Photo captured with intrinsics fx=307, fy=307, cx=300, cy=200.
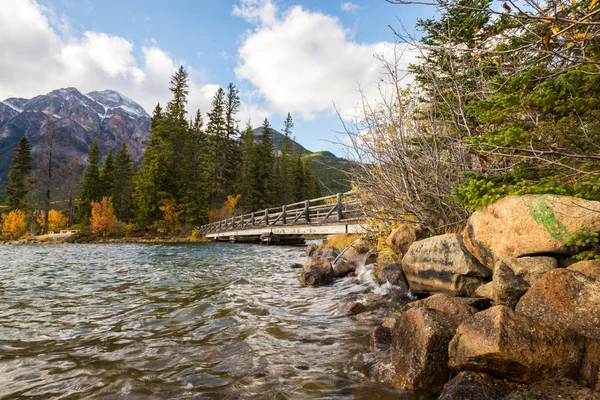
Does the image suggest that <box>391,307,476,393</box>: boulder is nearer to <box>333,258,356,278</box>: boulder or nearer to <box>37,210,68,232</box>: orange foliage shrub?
<box>333,258,356,278</box>: boulder

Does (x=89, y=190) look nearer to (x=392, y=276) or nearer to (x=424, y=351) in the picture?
(x=392, y=276)

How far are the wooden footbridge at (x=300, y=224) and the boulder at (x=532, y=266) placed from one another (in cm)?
506

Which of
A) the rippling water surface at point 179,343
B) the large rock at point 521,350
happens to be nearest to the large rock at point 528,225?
the large rock at point 521,350

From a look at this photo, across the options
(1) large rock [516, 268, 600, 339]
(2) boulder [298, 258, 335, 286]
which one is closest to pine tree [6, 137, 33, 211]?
(2) boulder [298, 258, 335, 286]

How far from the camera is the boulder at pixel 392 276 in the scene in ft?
19.3

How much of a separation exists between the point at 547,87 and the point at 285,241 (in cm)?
1978

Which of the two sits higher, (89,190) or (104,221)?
(89,190)

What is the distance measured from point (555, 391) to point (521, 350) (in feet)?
0.87

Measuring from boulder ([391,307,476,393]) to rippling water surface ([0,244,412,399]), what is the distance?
23 centimetres

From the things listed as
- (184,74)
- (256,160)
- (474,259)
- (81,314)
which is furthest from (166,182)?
(474,259)

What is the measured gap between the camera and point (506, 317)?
2.31 meters

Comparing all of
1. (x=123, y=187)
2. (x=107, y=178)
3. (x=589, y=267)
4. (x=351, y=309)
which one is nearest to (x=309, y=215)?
(x=351, y=309)

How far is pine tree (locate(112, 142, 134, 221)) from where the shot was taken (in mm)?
42531

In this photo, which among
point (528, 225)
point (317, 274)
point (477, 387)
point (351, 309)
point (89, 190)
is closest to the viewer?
point (477, 387)
